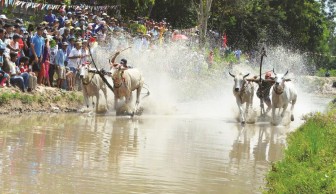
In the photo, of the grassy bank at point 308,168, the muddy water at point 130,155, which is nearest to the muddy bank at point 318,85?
the muddy water at point 130,155

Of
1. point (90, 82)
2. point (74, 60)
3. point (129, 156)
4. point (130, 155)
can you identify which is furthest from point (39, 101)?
point (129, 156)

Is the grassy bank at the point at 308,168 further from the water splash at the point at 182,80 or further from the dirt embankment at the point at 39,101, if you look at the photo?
the water splash at the point at 182,80

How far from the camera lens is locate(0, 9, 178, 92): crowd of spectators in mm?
18469

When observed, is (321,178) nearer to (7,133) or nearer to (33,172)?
(33,172)

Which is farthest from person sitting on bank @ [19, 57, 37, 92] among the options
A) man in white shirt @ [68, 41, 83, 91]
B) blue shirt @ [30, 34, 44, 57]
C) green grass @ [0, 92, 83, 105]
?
man in white shirt @ [68, 41, 83, 91]

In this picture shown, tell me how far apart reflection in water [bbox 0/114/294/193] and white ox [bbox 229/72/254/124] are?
1391 millimetres

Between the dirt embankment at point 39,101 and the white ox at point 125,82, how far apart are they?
1.29 m

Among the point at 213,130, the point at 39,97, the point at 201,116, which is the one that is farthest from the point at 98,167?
the point at 201,116

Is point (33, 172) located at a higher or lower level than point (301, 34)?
lower

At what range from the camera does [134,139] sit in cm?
1439

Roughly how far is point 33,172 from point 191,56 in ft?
70.8

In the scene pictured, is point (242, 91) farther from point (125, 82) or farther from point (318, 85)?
point (318, 85)

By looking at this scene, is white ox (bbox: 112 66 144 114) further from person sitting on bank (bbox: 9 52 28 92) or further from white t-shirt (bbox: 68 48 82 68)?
person sitting on bank (bbox: 9 52 28 92)

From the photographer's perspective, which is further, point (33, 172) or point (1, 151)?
point (1, 151)
